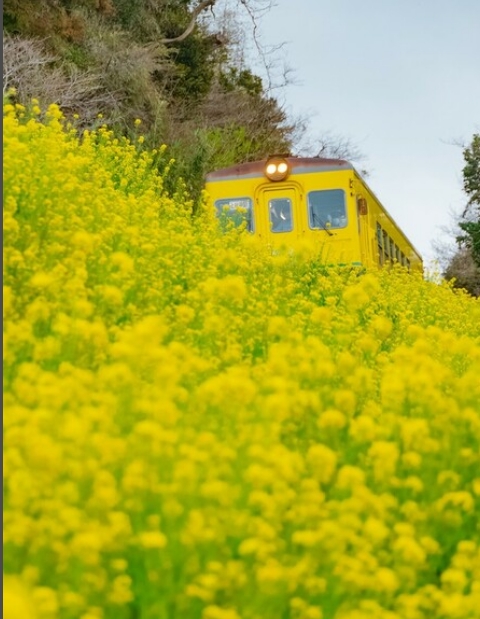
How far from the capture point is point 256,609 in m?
2.03

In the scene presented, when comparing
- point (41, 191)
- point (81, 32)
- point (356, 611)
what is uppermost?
point (81, 32)

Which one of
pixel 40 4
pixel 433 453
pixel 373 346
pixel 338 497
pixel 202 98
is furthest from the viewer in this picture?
pixel 202 98

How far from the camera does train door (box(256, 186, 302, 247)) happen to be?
36.6ft

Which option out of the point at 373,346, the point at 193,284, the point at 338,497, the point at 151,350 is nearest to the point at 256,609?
the point at 338,497

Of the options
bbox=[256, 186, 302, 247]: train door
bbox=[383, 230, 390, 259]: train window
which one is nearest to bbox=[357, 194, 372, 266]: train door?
bbox=[256, 186, 302, 247]: train door

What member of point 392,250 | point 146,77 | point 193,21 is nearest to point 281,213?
point 392,250

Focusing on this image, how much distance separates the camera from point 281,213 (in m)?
11.2

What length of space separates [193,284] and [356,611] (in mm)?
3369

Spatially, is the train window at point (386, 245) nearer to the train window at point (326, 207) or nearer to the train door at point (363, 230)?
the train door at point (363, 230)

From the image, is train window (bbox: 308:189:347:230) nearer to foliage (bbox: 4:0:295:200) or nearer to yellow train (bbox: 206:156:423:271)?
yellow train (bbox: 206:156:423:271)

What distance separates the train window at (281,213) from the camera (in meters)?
11.1

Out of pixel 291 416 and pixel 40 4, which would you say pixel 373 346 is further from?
pixel 40 4

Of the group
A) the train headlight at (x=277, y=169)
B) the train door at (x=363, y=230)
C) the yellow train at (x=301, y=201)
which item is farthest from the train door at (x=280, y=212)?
the train door at (x=363, y=230)

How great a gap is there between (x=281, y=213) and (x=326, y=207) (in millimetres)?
597
